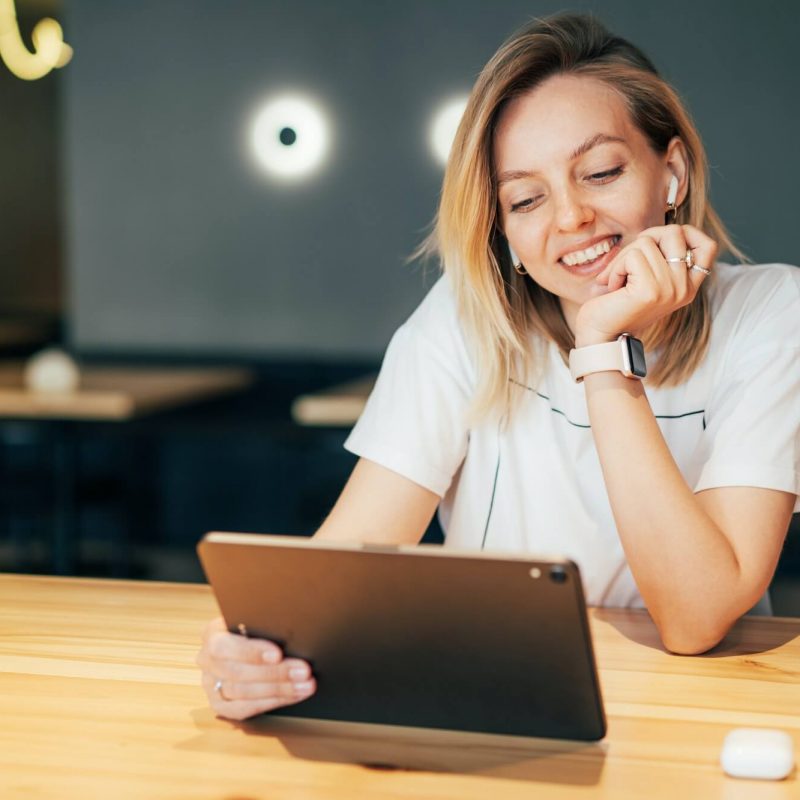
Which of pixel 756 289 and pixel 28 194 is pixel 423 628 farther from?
pixel 28 194

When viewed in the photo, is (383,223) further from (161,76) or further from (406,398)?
(406,398)

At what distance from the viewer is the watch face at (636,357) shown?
133cm

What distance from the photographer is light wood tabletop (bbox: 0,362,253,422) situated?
11.9 ft

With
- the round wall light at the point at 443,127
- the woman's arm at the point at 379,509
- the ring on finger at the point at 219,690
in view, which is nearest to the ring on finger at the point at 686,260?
the woman's arm at the point at 379,509

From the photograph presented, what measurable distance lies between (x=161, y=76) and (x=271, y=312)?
108cm

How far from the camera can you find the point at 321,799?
0.88 m

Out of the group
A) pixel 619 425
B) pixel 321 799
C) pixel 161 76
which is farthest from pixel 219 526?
pixel 321 799

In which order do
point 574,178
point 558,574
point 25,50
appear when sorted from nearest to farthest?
point 558,574 → point 574,178 → point 25,50

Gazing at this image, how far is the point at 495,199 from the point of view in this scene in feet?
5.02

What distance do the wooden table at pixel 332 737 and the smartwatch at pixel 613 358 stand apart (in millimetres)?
303

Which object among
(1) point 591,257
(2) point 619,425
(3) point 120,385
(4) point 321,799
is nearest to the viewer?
(4) point 321,799


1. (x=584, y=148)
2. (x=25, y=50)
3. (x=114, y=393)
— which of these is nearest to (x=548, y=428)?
(x=584, y=148)

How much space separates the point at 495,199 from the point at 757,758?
85cm

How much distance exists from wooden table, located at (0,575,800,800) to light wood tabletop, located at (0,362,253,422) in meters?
2.40
